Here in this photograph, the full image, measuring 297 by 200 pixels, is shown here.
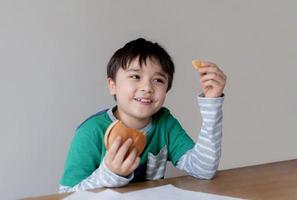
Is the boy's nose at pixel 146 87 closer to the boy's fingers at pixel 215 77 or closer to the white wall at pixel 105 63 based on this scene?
the boy's fingers at pixel 215 77

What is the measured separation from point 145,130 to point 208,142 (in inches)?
7.0

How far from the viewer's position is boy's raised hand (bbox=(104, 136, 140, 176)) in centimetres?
85

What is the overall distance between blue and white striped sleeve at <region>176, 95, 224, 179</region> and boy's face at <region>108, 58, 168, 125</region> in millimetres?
118

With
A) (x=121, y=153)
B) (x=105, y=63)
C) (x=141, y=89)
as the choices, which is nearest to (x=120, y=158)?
(x=121, y=153)

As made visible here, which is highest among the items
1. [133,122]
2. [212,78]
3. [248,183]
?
[212,78]

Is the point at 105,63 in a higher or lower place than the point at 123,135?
higher

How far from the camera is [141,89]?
104 cm

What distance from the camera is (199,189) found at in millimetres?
898

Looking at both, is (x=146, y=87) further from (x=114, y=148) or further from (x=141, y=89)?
(x=114, y=148)

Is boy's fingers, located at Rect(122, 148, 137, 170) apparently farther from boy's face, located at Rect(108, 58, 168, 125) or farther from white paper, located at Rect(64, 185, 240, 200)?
boy's face, located at Rect(108, 58, 168, 125)

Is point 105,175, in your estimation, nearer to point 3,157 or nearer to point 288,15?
point 3,157

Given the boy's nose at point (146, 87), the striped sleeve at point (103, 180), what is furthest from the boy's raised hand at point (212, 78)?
the striped sleeve at point (103, 180)

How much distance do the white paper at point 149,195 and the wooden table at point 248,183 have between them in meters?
0.03

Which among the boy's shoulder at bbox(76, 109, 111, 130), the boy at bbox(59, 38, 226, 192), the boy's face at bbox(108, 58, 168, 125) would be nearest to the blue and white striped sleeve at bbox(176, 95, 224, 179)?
the boy at bbox(59, 38, 226, 192)
